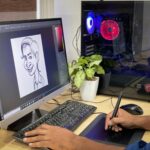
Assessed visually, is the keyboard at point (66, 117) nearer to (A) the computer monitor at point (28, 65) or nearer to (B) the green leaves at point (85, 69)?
(A) the computer monitor at point (28, 65)

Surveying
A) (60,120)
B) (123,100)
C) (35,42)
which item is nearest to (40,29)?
(35,42)

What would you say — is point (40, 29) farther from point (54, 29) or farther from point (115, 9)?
point (115, 9)

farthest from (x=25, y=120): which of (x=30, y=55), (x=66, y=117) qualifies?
(x=30, y=55)

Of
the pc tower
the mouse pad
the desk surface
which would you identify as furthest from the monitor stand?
the pc tower

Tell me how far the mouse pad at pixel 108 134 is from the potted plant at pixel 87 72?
0.29 metres

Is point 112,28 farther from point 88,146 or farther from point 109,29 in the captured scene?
point 88,146

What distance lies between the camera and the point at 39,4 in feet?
5.91

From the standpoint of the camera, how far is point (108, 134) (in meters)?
1.29

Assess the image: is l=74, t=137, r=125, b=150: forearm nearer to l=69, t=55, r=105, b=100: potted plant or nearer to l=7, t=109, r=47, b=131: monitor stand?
l=7, t=109, r=47, b=131: monitor stand

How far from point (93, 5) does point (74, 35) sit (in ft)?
0.96

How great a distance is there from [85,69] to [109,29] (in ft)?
0.92

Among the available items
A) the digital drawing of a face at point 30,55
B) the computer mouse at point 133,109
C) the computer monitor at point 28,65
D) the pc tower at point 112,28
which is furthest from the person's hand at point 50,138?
the pc tower at point 112,28

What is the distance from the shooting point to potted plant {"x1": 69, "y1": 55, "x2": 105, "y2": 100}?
1.58m

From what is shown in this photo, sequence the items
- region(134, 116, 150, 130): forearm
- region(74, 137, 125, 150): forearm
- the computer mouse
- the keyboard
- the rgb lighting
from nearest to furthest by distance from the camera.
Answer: region(74, 137, 125, 150): forearm
the keyboard
region(134, 116, 150, 130): forearm
the computer mouse
the rgb lighting
